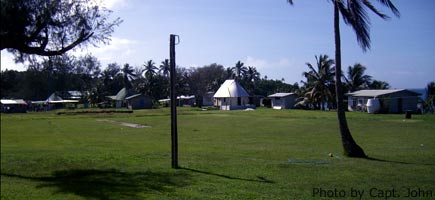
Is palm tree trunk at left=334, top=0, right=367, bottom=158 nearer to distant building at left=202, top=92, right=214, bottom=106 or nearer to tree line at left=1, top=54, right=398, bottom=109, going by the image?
tree line at left=1, top=54, right=398, bottom=109

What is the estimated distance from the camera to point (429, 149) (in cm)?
1509

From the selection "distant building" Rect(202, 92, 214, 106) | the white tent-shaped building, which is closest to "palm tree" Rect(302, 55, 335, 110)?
the white tent-shaped building

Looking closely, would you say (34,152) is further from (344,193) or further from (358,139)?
(358,139)

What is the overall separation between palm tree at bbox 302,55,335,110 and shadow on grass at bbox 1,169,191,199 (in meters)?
51.3

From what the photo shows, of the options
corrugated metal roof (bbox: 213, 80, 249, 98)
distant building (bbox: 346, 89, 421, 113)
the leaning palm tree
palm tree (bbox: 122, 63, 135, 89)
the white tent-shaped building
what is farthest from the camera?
palm tree (bbox: 122, 63, 135, 89)

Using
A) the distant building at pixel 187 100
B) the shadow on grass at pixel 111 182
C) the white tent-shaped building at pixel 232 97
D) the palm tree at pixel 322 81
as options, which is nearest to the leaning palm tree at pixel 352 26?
the shadow on grass at pixel 111 182

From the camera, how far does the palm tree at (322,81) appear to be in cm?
5978

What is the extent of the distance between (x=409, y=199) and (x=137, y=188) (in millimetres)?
5183

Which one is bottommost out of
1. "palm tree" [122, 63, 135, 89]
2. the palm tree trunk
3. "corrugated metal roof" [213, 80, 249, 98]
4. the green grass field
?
the green grass field

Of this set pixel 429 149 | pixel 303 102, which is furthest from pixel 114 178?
pixel 303 102

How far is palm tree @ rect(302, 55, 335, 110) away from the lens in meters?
59.8

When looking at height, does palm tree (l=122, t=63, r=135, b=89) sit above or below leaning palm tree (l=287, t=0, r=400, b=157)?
above

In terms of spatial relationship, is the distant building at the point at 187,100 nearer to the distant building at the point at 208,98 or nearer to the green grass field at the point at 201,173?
the distant building at the point at 208,98

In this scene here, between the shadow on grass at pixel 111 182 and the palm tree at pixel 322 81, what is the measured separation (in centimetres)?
5128
